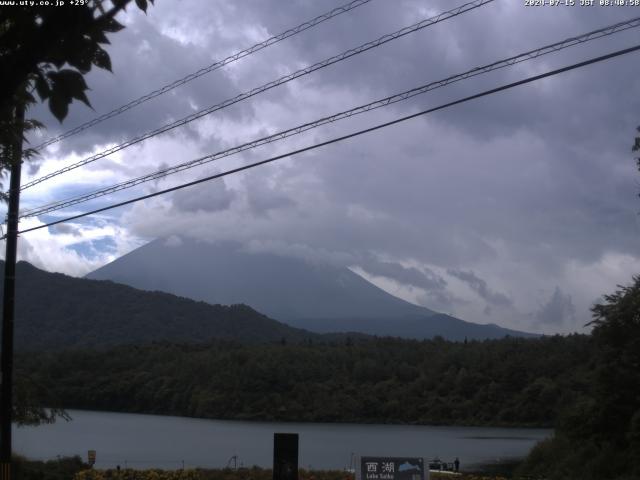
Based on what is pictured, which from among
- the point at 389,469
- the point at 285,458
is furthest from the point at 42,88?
the point at 389,469

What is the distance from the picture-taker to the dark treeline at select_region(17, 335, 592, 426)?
271 ft

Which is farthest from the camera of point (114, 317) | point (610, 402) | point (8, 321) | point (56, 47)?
point (114, 317)

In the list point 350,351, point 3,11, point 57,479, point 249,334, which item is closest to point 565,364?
point 350,351

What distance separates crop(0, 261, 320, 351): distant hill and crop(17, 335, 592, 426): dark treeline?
130 feet

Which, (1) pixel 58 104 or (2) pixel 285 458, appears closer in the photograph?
(1) pixel 58 104

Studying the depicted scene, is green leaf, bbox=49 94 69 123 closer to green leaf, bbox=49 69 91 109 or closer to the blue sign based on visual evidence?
green leaf, bbox=49 69 91 109

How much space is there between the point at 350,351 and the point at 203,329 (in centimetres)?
7061

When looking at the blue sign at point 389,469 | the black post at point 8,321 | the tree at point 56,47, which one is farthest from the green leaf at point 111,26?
the black post at point 8,321

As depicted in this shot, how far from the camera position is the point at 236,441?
6228cm

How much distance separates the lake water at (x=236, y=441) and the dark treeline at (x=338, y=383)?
10.1 ft

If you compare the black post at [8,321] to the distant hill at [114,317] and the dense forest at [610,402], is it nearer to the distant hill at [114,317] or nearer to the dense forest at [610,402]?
the dense forest at [610,402]

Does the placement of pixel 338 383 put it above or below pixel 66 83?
below

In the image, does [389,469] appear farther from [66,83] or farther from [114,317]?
[114,317]

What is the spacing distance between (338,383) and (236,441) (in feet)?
99.0
